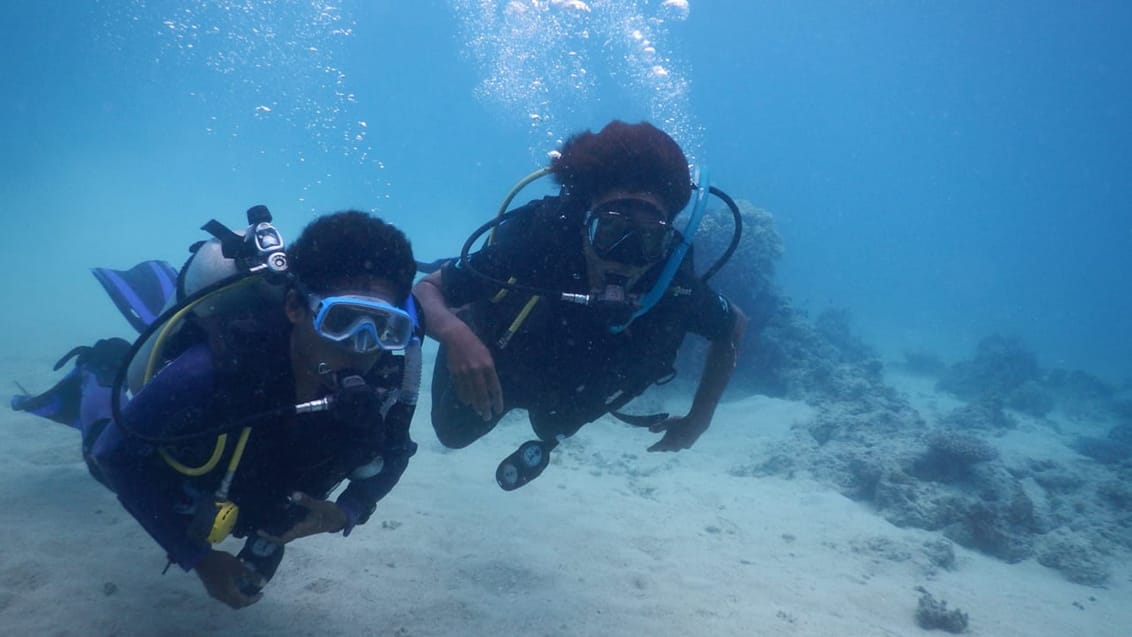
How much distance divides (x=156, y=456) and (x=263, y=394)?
62 cm

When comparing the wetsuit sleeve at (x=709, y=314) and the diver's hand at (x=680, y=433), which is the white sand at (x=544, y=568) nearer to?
A: the diver's hand at (x=680, y=433)

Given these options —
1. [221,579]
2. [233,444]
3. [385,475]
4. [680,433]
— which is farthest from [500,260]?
[221,579]

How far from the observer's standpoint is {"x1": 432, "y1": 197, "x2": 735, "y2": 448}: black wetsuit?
3654mm

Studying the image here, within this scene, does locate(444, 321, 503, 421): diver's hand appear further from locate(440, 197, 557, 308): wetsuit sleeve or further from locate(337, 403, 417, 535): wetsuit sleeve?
locate(440, 197, 557, 308): wetsuit sleeve

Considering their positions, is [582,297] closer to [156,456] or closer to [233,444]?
[233,444]

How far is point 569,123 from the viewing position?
1991 inches

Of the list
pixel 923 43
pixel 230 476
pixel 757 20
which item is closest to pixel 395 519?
pixel 230 476

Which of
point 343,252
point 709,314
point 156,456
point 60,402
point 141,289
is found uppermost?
point 709,314

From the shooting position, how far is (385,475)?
3.41 m

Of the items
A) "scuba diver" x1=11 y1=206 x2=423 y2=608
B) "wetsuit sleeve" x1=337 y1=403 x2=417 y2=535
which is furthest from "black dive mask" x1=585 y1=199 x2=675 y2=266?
"wetsuit sleeve" x1=337 y1=403 x2=417 y2=535

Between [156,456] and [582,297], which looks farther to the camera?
[582,297]

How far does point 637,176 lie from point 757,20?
8690 centimetres

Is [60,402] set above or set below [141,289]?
below

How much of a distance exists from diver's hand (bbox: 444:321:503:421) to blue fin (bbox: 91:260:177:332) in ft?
11.8
